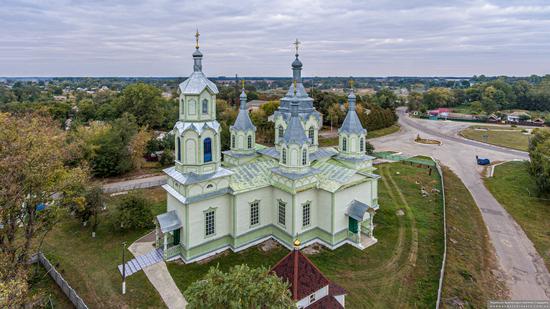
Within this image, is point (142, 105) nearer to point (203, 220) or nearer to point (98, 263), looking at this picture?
point (98, 263)

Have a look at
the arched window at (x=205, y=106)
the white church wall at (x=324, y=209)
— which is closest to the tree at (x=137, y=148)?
the arched window at (x=205, y=106)

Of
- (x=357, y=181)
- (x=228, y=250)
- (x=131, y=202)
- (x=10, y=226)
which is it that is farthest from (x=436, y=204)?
(x=10, y=226)

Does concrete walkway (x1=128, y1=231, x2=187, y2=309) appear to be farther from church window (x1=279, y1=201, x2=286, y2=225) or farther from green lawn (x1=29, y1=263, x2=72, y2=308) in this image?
church window (x1=279, y1=201, x2=286, y2=225)

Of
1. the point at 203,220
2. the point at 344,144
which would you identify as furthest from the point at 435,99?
the point at 203,220

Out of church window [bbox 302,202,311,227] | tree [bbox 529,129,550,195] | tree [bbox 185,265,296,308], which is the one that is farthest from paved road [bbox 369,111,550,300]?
tree [bbox 185,265,296,308]

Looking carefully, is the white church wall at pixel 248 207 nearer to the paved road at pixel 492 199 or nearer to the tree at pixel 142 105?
the paved road at pixel 492 199

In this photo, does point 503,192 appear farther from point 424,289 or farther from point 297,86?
point 297,86
